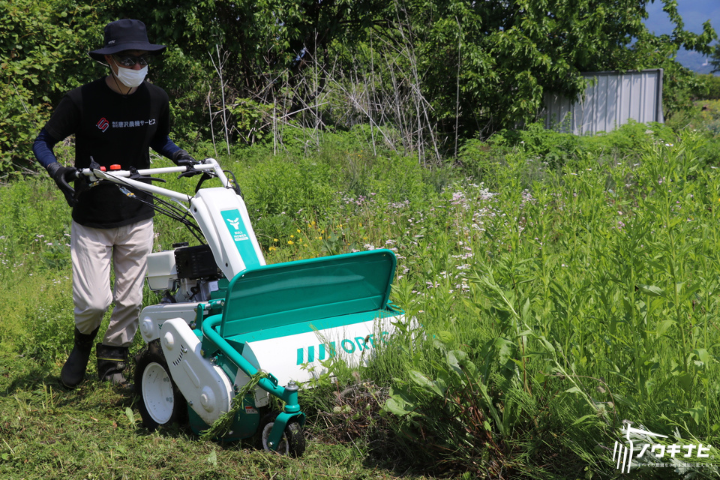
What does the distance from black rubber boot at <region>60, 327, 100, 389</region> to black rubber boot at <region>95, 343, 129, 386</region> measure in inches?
4.1

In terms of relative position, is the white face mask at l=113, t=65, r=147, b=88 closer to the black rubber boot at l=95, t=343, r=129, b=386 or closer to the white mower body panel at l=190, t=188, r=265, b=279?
the white mower body panel at l=190, t=188, r=265, b=279

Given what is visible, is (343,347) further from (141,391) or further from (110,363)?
(110,363)

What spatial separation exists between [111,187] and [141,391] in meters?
1.21

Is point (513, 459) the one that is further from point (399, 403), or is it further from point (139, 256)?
point (139, 256)

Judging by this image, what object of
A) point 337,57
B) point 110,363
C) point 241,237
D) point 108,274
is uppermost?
point 337,57

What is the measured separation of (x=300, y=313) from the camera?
121 inches

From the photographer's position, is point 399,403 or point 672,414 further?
point 399,403

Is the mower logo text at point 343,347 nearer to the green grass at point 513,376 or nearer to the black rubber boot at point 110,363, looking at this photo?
the green grass at point 513,376

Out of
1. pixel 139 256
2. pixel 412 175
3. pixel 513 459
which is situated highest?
pixel 412 175

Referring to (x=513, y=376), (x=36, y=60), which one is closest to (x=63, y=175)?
(x=513, y=376)

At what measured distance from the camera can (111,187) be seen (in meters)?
3.64

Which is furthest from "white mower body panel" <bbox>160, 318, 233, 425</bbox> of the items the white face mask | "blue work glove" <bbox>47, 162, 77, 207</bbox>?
the white face mask

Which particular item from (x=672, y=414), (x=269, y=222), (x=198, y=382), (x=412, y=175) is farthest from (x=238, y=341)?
(x=412, y=175)

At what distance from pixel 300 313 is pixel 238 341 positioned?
366mm
